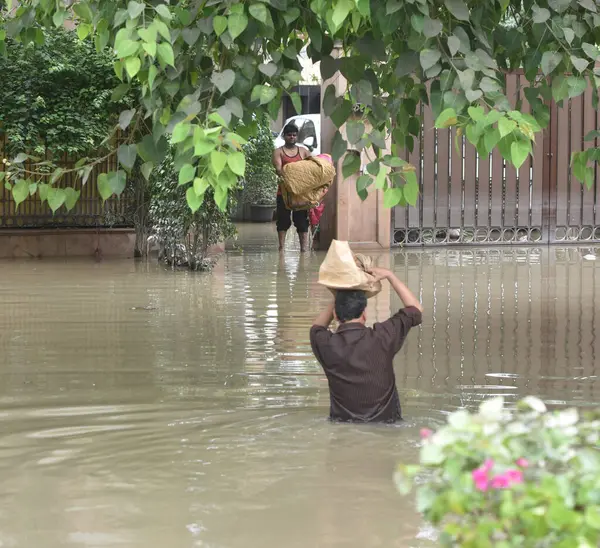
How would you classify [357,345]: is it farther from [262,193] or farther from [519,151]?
[262,193]

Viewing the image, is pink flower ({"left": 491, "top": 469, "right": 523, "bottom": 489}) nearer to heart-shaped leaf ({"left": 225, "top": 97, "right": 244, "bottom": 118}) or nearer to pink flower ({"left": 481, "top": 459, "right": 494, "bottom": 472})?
pink flower ({"left": 481, "top": 459, "right": 494, "bottom": 472})

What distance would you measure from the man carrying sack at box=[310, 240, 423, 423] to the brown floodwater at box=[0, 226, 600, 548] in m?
0.12

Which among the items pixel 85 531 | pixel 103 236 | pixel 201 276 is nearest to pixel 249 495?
pixel 85 531

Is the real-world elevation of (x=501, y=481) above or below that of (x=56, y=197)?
below

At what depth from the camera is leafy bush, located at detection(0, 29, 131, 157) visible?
1427 cm

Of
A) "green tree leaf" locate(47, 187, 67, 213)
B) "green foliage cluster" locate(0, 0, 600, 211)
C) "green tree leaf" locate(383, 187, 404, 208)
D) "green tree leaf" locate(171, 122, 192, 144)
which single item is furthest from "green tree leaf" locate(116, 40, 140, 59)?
"green tree leaf" locate(383, 187, 404, 208)

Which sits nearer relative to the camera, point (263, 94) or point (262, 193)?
point (263, 94)

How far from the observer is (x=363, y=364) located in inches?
230

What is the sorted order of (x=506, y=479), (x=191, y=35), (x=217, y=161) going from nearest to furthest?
1. (x=506, y=479)
2. (x=217, y=161)
3. (x=191, y=35)

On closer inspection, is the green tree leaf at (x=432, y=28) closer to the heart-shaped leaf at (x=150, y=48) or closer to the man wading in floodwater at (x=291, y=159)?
the heart-shaped leaf at (x=150, y=48)

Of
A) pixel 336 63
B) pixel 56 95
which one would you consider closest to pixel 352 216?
pixel 56 95

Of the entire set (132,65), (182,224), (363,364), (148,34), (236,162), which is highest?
(148,34)

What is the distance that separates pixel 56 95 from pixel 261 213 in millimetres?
→ 9800

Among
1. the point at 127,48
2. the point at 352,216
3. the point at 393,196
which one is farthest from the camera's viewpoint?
the point at 352,216
